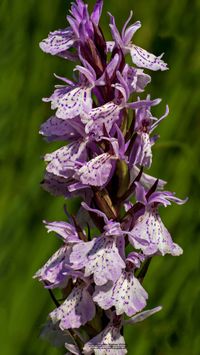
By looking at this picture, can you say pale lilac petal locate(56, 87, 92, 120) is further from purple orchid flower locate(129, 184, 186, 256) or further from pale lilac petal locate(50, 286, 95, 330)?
pale lilac petal locate(50, 286, 95, 330)

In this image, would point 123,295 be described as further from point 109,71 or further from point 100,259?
point 109,71

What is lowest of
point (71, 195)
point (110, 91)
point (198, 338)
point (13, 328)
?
point (198, 338)

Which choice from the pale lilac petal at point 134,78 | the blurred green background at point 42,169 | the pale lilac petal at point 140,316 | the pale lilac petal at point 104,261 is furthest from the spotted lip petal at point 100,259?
the blurred green background at point 42,169

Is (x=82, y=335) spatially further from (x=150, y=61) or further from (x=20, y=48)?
(x=20, y=48)

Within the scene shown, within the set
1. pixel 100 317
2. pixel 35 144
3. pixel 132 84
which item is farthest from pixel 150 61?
pixel 35 144

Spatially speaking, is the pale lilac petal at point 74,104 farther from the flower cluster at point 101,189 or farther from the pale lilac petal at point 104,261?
the pale lilac petal at point 104,261

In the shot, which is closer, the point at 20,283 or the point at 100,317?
the point at 100,317

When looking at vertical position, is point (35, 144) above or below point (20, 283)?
above
